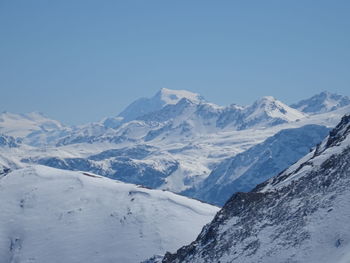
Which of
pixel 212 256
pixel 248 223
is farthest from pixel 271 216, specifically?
pixel 212 256

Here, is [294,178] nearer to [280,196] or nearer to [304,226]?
[280,196]

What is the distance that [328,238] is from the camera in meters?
115

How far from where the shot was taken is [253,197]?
141875mm

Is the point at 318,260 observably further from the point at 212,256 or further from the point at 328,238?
the point at 212,256

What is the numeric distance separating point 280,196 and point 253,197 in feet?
27.5

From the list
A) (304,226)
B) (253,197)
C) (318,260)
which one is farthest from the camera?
(253,197)

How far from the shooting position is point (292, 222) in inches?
4911

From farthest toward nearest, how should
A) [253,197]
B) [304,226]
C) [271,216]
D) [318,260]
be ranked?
[253,197], [271,216], [304,226], [318,260]

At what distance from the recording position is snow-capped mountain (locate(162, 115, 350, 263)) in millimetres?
115938

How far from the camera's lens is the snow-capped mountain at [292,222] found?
11594 centimetres

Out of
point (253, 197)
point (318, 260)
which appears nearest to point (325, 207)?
point (318, 260)

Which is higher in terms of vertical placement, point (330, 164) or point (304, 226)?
point (330, 164)

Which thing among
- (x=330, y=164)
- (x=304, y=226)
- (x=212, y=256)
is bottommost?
(x=212, y=256)

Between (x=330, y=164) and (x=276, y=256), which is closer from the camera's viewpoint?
(x=276, y=256)
